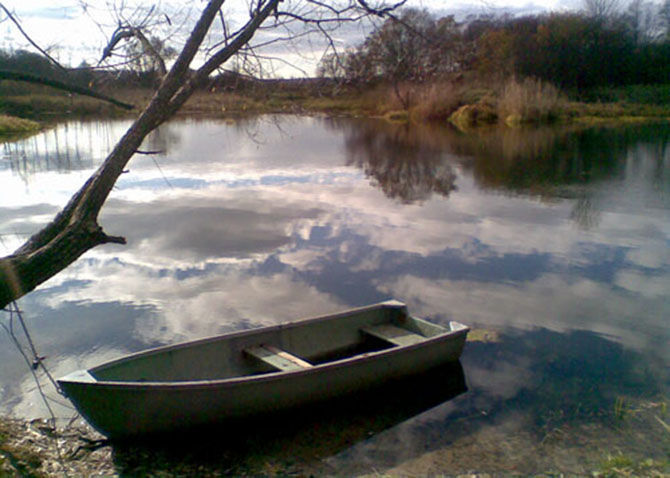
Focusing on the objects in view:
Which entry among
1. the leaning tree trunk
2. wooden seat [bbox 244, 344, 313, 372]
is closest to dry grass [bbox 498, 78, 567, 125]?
wooden seat [bbox 244, 344, 313, 372]

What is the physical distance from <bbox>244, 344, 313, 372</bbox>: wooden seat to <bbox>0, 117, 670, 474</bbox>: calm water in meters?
0.48

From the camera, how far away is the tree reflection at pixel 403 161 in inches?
620

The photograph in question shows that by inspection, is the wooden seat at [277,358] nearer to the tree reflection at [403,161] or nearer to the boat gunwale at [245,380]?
the boat gunwale at [245,380]

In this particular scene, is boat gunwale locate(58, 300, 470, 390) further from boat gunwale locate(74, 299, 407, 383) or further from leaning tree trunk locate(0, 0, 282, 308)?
leaning tree trunk locate(0, 0, 282, 308)

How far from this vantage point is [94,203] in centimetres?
379

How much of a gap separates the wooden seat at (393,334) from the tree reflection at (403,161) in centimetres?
788

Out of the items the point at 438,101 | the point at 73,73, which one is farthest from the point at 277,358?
the point at 438,101

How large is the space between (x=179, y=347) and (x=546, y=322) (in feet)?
13.6

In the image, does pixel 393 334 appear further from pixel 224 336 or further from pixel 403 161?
pixel 403 161

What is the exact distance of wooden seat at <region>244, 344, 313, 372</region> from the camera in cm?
520

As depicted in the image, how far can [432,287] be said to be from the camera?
8.37 metres

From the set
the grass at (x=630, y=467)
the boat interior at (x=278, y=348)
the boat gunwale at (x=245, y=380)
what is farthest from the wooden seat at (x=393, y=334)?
the grass at (x=630, y=467)

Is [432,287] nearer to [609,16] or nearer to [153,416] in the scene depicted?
[153,416]

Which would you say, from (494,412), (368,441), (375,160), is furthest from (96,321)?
(375,160)
